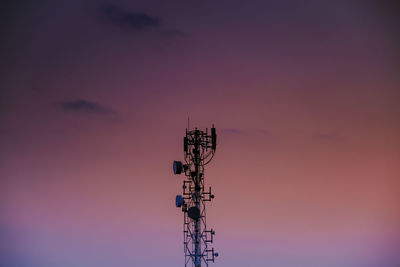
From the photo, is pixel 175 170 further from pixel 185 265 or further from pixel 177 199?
pixel 185 265

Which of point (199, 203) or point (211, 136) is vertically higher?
point (211, 136)

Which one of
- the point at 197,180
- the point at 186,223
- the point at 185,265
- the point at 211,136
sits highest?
the point at 211,136

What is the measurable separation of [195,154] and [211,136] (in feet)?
4.96

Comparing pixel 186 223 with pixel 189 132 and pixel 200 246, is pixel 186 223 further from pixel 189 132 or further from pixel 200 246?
pixel 189 132

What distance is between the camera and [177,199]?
36188mm

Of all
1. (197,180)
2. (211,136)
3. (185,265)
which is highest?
(211,136)

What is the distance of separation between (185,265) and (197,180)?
5184 millimetres

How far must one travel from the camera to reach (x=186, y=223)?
35.7 m

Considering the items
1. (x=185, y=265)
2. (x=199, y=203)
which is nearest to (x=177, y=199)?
(x=199, y=203)

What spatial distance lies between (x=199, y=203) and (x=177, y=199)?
1408 millimetres

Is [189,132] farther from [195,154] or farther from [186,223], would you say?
[186,223]

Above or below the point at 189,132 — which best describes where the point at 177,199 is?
below

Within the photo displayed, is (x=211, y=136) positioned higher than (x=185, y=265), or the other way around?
(x=211, y=136)

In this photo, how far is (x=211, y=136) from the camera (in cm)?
3672
